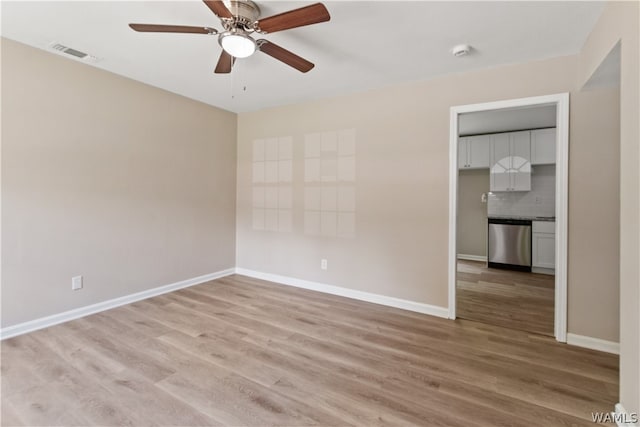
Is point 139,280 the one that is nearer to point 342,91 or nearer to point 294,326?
point 294,326

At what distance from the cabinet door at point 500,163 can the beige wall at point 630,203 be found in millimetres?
3881

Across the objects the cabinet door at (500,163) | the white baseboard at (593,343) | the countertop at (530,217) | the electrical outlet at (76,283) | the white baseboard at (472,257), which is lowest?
the white baseboard at (593,343)

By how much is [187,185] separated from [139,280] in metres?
1.30

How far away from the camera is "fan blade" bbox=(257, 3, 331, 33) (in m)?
1.57

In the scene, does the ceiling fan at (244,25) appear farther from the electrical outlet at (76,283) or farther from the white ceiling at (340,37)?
the electrical outlet at (76,283)

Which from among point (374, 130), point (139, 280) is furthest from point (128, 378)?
point (374, 130)

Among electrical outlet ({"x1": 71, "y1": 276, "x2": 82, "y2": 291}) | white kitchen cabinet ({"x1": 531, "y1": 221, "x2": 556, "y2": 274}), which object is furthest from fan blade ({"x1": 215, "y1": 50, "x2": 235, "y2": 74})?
white kitchen cabinet ({"x1": 531, "y1": 221, "x2": 556, "y2": 274})

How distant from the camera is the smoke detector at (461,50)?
2.38 metres

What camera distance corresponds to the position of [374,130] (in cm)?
337

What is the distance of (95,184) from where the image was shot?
297 cm

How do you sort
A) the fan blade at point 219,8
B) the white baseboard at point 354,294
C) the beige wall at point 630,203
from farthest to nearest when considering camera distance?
the white baseboard at point 354,294, the fan blade at point 219,8, the beige wall at point 630,203

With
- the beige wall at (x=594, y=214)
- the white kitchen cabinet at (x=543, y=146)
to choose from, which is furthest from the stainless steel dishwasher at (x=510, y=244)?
the beige wall at (x=594, y=214)

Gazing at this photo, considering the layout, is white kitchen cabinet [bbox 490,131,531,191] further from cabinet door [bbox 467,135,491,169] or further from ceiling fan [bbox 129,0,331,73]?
ceiling fan [bbox 129,0,331,73]

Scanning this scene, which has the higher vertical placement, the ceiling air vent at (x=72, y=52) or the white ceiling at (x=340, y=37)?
the ceiling air vent at (x=72, y=52)
